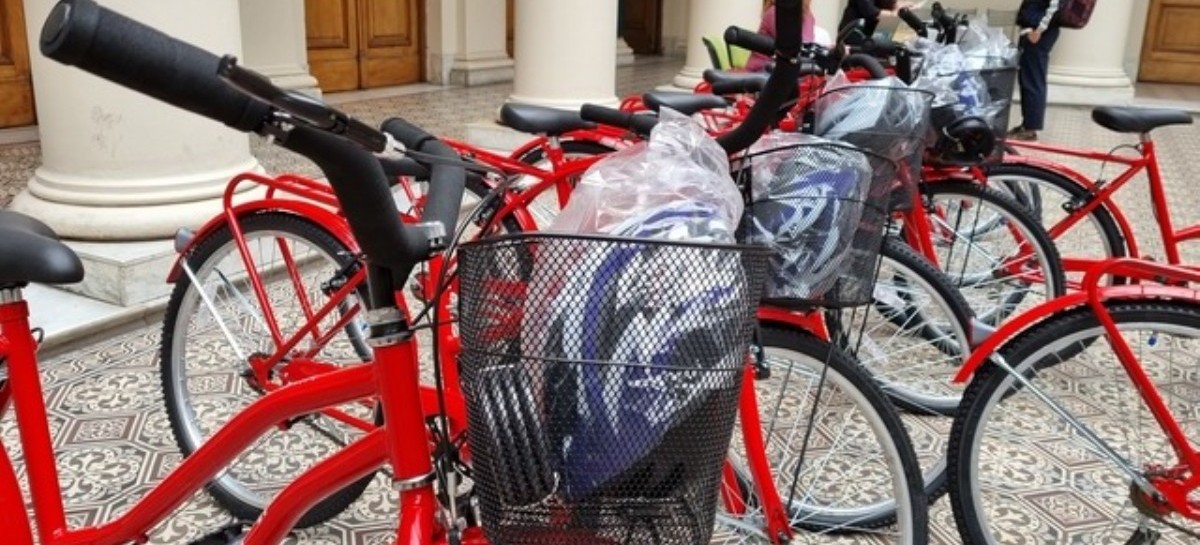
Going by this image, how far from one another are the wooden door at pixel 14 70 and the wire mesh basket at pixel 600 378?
6.06m

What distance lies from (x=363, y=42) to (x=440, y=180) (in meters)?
8.16

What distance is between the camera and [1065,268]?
321 cm

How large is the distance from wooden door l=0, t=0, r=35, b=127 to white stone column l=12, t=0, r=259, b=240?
3001mm

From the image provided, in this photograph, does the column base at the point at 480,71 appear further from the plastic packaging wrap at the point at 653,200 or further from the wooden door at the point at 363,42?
the plastic packaging wrap at the point at 653,200

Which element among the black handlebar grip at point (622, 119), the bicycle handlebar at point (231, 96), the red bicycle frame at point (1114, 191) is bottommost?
the red bicycle frame at point (1114, 191)

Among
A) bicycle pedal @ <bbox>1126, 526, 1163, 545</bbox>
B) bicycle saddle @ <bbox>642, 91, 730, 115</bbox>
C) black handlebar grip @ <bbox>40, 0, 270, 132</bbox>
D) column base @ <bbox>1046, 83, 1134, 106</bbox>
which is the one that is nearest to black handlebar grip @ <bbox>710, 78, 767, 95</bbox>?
bicycle saddle @ <bbox>642, 91, 730, 115</bbox>

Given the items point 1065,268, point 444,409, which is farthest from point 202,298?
point 1065,268

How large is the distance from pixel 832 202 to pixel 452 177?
89 cm

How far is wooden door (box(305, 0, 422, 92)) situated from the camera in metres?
8.52

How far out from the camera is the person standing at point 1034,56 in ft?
24.2

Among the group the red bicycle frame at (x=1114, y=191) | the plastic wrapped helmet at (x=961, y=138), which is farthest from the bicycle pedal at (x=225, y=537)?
the red bicycle frame at (x=1114, y=191)

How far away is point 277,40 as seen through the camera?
297 inches

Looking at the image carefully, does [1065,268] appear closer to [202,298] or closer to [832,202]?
[832,202]

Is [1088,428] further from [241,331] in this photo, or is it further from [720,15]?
[720,15]
